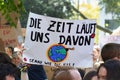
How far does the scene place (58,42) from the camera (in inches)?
299

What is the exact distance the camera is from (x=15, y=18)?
24.6 ft

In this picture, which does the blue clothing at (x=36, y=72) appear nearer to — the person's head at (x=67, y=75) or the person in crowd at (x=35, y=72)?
the person in crowd at (x=35, y=72)

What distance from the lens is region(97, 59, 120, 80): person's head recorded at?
16.9 ft

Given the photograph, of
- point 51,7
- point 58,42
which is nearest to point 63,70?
point 58,42

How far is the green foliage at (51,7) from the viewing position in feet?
89.4

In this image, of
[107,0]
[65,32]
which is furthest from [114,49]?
[107,0]

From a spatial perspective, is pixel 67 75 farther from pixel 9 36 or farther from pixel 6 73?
pixel 9 36

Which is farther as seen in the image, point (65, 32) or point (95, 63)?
point (95, 63)

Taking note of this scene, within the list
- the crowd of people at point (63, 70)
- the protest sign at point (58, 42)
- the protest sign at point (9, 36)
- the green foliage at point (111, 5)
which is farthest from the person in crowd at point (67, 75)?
the green foliage at point (111, 5)

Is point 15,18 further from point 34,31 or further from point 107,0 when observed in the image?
point 107,0

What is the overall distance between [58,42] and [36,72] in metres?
0.61

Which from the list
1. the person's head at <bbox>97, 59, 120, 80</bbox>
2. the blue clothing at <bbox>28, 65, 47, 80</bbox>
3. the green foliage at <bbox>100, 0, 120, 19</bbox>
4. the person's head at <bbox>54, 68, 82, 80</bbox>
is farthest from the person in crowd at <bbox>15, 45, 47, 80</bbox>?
the green foliage at <bbox>100, 0, 120, 19</bbox>

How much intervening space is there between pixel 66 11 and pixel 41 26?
19.7 meters

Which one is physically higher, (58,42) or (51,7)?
(51,7)
